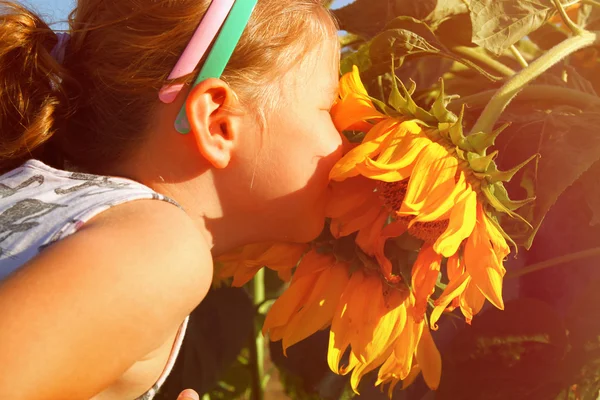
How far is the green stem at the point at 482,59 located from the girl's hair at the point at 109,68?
19 cm

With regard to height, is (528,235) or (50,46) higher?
(50,46)

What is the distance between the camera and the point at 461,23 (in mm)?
1047

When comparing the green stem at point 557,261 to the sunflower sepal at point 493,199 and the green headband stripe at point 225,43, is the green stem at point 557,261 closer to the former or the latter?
the sunflower sepal at point 493,199

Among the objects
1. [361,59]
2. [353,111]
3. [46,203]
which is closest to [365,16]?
[361,59]

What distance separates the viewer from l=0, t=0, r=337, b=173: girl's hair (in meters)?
0.89

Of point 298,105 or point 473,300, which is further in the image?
point 298,105

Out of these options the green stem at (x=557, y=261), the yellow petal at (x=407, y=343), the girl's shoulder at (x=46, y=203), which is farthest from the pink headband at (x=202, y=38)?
the green stem at (x=557, y=261)

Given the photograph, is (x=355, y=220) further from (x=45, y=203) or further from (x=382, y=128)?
(x=45, y=203)

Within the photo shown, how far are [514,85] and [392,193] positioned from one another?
6.4 inches

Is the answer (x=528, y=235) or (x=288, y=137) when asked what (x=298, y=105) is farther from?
(x=528, y=235)

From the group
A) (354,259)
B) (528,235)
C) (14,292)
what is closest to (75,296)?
(14,292)

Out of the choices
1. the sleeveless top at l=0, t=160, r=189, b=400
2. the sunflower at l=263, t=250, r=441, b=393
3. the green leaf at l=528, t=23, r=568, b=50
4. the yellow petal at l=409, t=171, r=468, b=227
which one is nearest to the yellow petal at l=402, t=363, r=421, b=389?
the sunflower at l=263, t=250, r=441, b=393

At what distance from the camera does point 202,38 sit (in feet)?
2.85

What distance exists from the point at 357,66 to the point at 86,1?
0.31m
